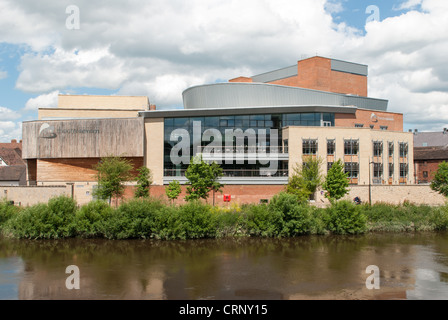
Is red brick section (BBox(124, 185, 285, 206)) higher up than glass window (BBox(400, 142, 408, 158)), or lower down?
lower down

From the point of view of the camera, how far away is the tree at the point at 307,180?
125 ft

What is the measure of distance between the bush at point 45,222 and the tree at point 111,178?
7664 mm

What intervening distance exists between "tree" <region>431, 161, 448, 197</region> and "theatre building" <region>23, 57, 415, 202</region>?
5409 millimetres

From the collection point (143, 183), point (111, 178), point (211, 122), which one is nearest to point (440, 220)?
point (211, 122)

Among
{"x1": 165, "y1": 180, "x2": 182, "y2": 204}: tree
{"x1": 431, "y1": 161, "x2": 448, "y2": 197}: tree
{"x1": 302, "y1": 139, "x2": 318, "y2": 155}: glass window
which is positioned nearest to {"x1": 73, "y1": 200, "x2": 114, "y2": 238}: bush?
{"x1": 165, "y1": 180, "x2": 182, "y2": 204}: tree

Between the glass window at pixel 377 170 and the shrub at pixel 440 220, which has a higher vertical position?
the glass window at pixel 377 170

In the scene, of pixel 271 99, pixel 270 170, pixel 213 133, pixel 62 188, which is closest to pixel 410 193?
pixel 270 170

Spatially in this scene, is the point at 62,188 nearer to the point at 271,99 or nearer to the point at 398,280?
the point at 271,99

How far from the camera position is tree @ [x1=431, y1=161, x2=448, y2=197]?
4057cm

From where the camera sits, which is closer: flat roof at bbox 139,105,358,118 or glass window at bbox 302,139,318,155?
glass window at bbox 302,139,318,155

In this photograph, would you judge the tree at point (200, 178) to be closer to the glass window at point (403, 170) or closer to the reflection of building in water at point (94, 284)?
the reflection of building in water at point (94, 284)

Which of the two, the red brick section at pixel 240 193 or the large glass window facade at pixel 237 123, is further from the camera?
the large glass window facade at pixel 237 123

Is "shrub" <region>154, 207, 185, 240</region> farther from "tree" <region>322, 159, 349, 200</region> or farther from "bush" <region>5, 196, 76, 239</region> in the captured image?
"tree" <region>322, 159, 349, 200</region>

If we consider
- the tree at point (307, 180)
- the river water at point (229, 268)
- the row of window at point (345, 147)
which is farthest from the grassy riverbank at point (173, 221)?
the row of window at point (345, 147)
